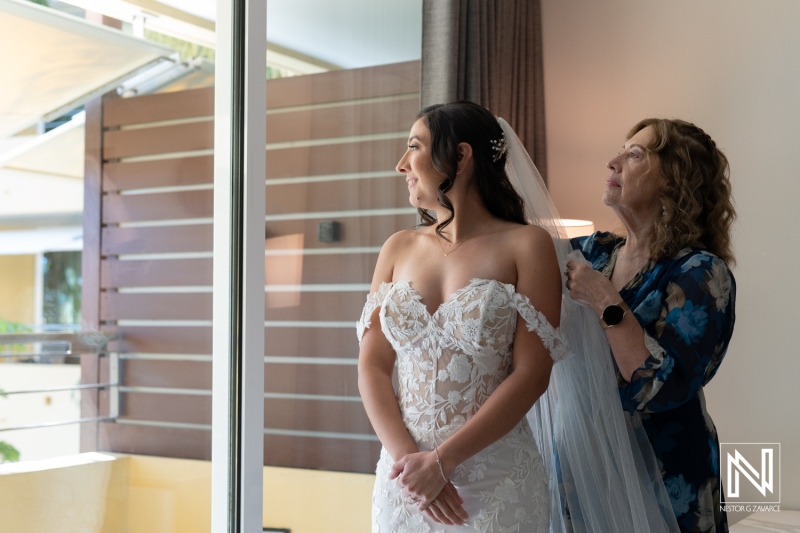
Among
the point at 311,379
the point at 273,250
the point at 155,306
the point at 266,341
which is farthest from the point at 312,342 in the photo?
the point at 155,306

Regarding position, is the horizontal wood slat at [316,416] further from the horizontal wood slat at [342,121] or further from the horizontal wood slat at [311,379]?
the horizontal wood slat at [342,121]

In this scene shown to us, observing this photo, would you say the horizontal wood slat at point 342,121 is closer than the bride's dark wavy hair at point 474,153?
No

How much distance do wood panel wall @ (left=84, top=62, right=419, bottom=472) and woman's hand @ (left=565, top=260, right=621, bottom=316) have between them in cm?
98

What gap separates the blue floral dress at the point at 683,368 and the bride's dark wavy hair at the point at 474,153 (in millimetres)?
364

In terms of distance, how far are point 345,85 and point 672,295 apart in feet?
4.67

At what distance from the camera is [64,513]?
175 centimetres

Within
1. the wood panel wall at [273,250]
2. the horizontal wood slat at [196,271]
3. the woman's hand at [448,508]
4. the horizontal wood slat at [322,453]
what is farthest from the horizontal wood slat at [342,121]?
the woman's hand at [448,508]

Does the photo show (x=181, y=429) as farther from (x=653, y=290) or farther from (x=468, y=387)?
(x=653, y=290)

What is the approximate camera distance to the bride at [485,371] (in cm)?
159

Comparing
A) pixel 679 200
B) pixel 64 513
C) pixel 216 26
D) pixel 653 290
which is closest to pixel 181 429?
pixel 64 513

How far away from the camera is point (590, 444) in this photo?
1.77 m

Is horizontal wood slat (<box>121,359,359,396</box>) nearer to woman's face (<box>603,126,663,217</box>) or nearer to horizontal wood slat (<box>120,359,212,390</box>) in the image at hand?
horizontal wood slat (<box>120,359,212,390</box>)

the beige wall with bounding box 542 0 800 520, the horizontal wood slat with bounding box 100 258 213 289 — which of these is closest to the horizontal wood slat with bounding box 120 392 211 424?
the horizontal wood slat with bounding box 100 258 213 289

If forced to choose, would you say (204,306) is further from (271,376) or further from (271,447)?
(271,447)
